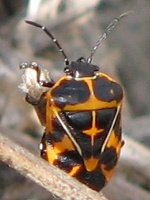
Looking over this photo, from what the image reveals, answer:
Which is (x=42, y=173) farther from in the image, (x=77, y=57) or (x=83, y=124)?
(x=77, y=57)

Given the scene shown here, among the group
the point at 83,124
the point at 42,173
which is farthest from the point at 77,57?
the point at 42,173

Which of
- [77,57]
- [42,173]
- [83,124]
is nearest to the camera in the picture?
[42,173]

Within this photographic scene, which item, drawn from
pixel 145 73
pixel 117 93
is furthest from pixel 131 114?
pixel 117 93

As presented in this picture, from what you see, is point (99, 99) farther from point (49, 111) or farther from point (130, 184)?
point (130, 184)

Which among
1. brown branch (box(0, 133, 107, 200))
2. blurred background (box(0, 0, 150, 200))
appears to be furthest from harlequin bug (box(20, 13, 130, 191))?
blurred background (box(0, 0, 150, 200))

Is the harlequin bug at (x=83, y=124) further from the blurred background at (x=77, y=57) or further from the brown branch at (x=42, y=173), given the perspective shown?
the blurred background at (x=77, y=57)

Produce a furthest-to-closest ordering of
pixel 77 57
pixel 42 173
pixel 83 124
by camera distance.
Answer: pixel 77 57, pixel 83 124, pixel 42 173
